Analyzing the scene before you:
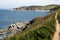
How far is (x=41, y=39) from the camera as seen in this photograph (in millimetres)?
21094

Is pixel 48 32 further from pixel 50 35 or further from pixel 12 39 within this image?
pixel 12 39

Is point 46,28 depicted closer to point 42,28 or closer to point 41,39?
point 42,28

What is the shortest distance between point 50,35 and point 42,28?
42.6 inches

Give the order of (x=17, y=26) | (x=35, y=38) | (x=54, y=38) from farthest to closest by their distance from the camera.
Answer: (x=17, y=26)
(x=54, y=38)
(x=35, y=38)

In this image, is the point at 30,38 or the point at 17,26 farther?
the point at 17,26

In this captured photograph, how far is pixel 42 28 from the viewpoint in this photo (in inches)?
923

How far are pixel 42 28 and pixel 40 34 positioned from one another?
A: 69.1 inches

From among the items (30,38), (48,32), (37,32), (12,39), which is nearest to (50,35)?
(48,32)

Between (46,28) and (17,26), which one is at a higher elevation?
(46,28)

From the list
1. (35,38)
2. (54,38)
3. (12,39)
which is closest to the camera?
(12,39)

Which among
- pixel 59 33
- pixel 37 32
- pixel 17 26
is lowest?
pixel 17 26

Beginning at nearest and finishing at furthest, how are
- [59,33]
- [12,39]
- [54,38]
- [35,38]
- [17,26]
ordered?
[12,39]
[35,38]
[54,38]
[59,33]
[17,26]

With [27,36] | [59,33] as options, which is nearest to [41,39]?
[27,36]

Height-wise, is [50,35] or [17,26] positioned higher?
[50,35]
